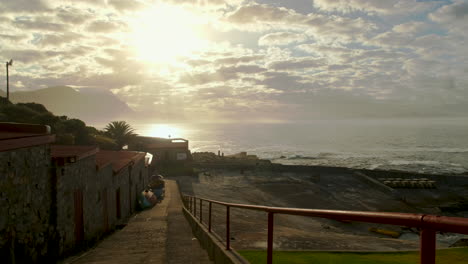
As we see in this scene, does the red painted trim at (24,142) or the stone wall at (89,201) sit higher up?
the red painted trim at (24,142)

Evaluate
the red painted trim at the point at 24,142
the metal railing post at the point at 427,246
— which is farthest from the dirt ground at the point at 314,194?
the metal railing post at the point at 427,246

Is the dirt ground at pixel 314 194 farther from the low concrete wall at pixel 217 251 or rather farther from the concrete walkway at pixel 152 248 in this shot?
the low concrete wall at pixel 217 251

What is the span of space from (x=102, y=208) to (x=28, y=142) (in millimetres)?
7436

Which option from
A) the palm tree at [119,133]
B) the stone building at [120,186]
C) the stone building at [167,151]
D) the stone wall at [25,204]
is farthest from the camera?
the palm tree at [119,133]

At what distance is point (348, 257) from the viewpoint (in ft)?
37.4

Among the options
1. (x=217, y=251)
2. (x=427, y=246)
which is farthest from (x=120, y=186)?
(x=427, y=246)

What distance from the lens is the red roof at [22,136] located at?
7.68m

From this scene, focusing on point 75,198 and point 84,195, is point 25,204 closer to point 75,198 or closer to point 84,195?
point 75,198

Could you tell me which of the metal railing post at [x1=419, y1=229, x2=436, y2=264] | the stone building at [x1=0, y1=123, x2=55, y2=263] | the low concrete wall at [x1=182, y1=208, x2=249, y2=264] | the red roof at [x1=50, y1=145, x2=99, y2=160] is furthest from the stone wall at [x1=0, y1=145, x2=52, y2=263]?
the metal railing post at [x1=419, y1=229, x2=436, y2=264]

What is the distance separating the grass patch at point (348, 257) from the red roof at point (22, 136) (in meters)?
6.30

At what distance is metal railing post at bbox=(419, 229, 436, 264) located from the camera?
2172mm

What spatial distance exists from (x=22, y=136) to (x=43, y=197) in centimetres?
183

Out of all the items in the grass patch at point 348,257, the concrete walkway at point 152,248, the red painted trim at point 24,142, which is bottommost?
the grass patch at point 348,257

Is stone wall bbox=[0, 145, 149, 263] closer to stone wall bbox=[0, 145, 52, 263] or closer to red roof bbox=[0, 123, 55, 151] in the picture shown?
stone wall bbox=[0, 145, 52, 263]
